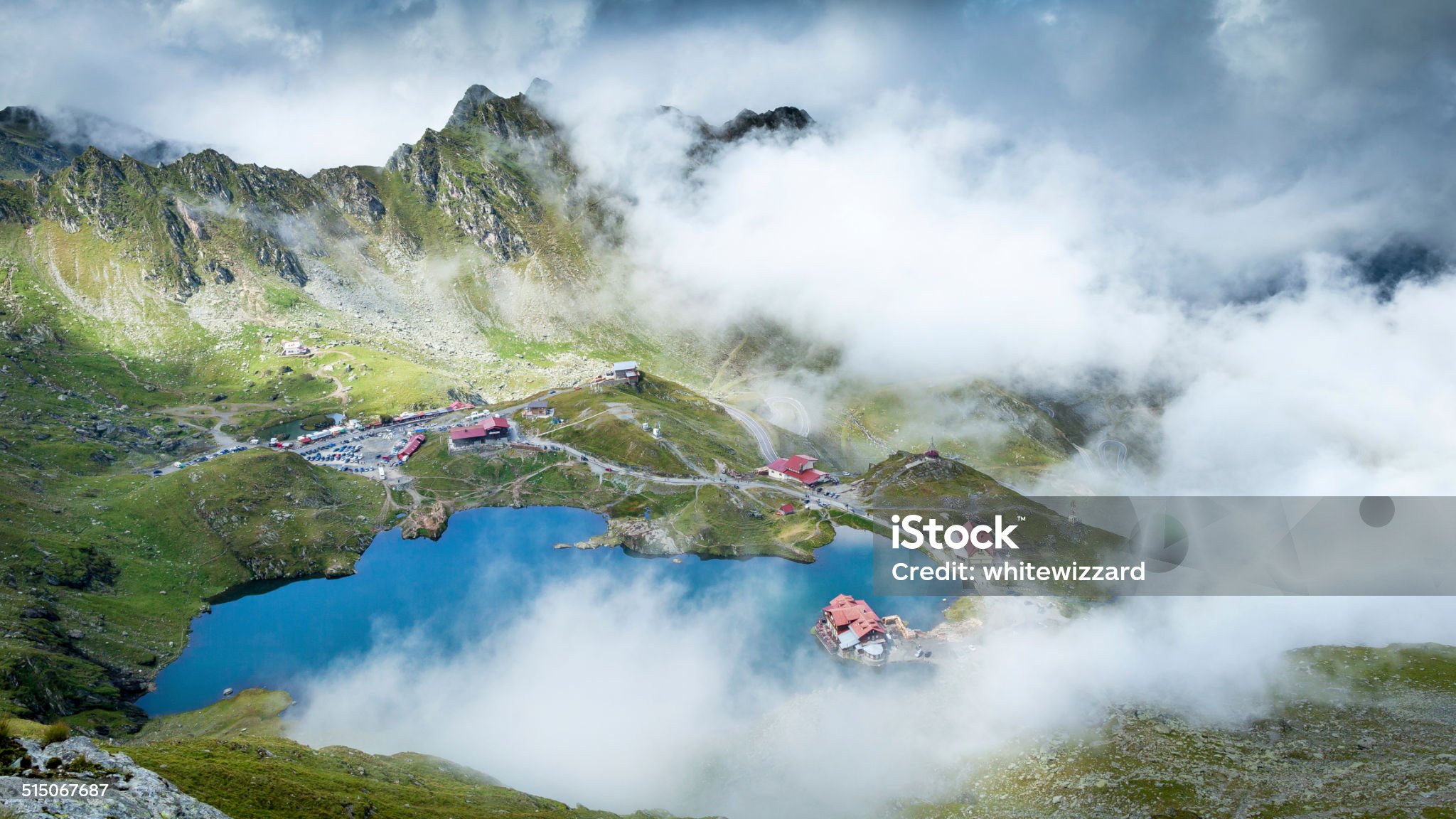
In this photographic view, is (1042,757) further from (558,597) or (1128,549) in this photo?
(558,597)

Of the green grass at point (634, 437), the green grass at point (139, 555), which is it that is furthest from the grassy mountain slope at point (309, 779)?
the green grass at point (634, 437)

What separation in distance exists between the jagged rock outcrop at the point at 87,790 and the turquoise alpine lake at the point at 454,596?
6013 cm

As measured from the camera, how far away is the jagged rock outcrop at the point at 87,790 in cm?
4050

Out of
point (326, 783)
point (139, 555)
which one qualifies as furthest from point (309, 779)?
point (139, 555)

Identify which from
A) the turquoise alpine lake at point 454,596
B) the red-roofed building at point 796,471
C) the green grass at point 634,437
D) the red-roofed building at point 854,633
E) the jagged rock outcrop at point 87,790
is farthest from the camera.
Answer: the red-roofed building at point 796,471

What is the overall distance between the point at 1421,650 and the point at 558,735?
114960 mm

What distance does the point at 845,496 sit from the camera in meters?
163

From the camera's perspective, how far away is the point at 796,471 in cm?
17475

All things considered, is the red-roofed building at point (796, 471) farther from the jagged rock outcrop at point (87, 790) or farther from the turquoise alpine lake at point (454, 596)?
the jagged rock outcrop at point (87, 790)

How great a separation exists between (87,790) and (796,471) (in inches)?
5626

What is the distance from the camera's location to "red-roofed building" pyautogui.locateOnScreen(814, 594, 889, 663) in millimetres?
109062

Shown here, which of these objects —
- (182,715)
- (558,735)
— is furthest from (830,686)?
(182,715)

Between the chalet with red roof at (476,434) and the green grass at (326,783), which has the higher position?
the chalet with red roof at (476,434)

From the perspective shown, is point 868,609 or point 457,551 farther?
point 457,551
